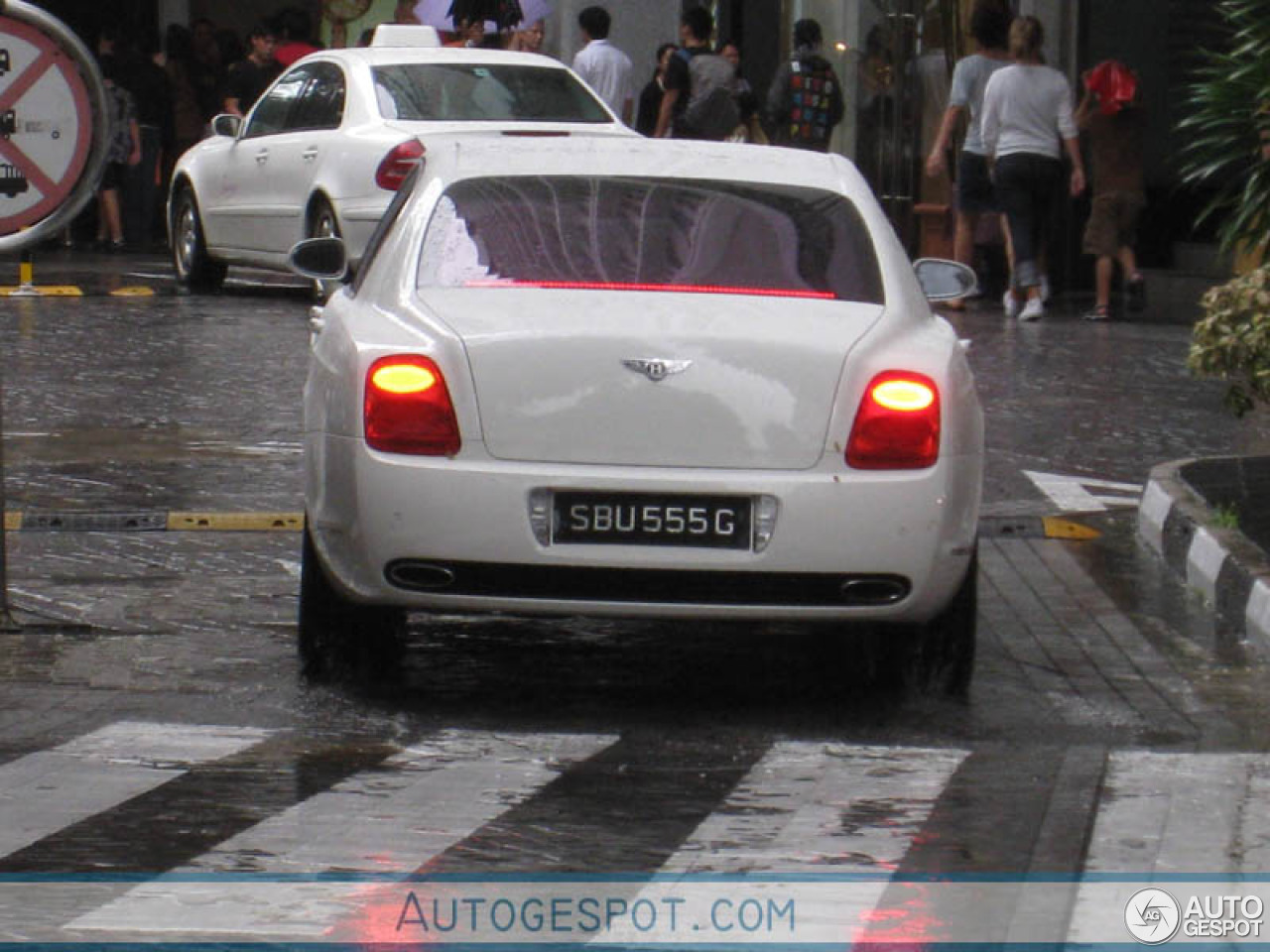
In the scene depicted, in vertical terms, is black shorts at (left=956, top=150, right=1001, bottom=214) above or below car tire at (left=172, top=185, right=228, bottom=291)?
above

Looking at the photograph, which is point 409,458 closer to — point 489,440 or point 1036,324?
point 489,440

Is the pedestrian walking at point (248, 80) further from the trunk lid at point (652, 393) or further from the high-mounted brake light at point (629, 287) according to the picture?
the trunk lid at point (652, 393)

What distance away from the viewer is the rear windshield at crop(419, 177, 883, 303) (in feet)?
24.9

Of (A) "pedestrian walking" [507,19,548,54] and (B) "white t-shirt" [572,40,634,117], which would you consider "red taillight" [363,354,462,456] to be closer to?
(B) "white t-shirt" [572,40,634,117]

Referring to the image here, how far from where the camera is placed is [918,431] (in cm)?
719

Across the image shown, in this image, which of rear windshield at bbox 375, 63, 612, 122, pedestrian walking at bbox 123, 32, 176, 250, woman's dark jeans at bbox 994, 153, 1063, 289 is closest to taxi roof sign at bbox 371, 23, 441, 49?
rear windshield at bbox 375, 63, 612, 122

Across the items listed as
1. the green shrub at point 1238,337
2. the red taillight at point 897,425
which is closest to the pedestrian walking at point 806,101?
the green shrub at point 1238,337

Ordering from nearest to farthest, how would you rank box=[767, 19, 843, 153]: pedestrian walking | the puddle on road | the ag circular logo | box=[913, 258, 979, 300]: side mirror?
the ag circular logo, box=[913, 258, 979, 300]: side mirror, the puddle on road, box=[767, 19, 843, 153]: pedestrian walking

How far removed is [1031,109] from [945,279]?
10.4m

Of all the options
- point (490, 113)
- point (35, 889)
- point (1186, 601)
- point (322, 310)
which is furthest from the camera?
point (490, 113)

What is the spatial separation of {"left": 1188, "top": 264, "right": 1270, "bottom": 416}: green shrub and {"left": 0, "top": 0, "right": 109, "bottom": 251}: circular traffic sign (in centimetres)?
396

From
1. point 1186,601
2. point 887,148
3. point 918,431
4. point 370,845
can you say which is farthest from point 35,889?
point 887,148

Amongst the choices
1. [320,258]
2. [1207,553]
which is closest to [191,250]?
[320,258]

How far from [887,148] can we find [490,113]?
5.60 metres
